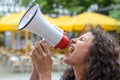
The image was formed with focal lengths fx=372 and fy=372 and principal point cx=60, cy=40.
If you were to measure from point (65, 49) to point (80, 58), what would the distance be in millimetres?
85

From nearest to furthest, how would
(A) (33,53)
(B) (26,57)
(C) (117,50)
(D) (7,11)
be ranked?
(A) (33,53), (C) (117,50), (B) (26,57), (D) (7,11)

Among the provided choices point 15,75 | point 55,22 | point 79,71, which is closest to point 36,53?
point 79,71

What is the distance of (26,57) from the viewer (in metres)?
13.0

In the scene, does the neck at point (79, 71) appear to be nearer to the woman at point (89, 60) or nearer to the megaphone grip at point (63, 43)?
the woman at point (89, 60)

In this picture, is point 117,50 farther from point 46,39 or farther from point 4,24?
point 4,24

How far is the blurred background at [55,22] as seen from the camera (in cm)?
1288

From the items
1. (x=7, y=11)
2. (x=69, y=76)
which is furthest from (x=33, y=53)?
(x=7, y=11)

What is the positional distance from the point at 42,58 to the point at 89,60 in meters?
0.24

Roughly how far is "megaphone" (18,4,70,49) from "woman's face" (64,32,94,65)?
4 centimetres

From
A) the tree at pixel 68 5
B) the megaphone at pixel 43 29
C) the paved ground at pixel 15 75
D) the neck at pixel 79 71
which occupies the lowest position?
the paved ground at pixel 15 75

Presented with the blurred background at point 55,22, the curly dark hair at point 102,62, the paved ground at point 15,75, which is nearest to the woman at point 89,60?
the curly dark hair at point 102,62

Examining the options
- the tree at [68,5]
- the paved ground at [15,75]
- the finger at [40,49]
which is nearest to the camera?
the finger at [40,49]

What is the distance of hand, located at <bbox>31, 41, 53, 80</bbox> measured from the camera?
5.66ft

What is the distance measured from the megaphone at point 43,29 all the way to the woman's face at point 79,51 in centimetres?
4
